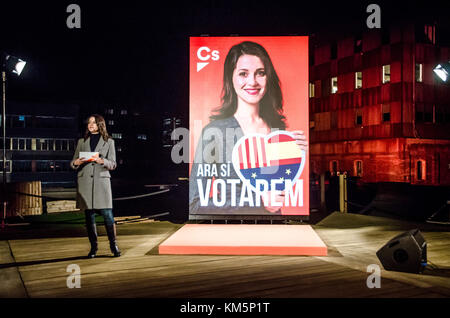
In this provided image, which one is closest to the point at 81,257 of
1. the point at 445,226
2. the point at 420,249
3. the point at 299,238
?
the point at 299,238

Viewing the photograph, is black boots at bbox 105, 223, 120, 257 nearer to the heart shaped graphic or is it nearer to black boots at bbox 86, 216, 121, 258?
black boots at bbox 86, 216, 121, 258

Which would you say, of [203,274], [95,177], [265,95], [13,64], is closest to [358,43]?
[265,95]

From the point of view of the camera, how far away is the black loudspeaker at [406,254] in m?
4.82

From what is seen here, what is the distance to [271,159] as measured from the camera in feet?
28.0

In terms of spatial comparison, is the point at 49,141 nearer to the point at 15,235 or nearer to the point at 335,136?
the point at 335,136

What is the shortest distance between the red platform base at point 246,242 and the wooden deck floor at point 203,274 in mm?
179

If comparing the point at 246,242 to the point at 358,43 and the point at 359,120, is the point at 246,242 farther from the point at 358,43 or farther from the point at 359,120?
the point at 358,43

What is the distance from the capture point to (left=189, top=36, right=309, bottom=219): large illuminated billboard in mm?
8516

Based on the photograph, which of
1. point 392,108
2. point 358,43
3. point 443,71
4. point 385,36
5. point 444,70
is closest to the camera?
point 444,70

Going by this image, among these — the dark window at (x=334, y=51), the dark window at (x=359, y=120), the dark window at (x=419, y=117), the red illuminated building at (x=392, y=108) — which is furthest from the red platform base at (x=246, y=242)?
the dark window at (x=334, y=51)

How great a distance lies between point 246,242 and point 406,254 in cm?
235
